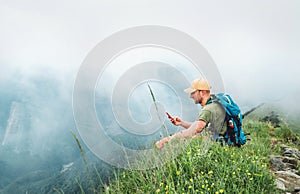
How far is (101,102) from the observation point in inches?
224

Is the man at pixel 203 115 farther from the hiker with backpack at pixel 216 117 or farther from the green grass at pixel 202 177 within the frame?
the green grass at pixel 202 177

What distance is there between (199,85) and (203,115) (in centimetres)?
81

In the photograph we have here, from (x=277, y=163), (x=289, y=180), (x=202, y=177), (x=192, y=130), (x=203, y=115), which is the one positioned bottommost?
(x=277, y=163)

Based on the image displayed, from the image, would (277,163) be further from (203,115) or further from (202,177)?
(202,177)

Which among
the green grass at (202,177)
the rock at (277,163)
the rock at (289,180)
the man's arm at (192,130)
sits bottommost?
the rock at (277,163)

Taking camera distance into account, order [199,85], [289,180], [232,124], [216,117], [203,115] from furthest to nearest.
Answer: [199,85] → [232,124] → [216,117] → [203,115] → [289,180]

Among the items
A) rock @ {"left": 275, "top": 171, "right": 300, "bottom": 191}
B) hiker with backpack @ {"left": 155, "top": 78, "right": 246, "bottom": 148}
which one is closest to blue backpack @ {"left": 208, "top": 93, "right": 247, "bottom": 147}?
hiker with backpack @ {"left": 155, "top": 78, "right": 246, "bottom": 148}

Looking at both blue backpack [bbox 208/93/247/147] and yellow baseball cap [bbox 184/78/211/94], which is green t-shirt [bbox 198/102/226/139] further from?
yellow baseball cap [bbox 184/78/211/94]

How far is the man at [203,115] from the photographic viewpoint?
4980 millimetres

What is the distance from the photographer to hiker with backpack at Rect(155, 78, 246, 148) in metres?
5.18

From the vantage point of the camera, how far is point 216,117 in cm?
528

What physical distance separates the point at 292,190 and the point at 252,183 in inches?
28.7

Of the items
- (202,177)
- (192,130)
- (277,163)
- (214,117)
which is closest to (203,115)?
(214,117)

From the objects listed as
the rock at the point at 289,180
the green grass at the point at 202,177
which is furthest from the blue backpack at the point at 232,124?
the green grass at the point at 202,177
